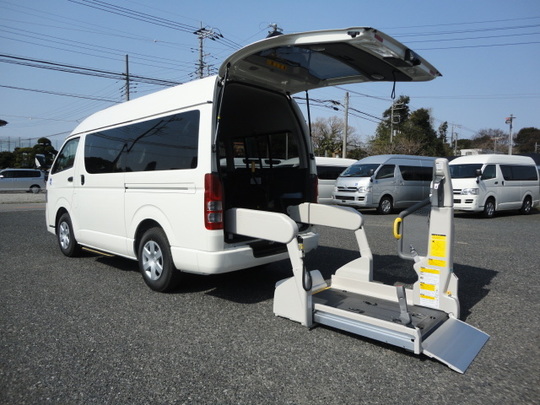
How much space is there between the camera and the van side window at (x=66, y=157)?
645 centimetres

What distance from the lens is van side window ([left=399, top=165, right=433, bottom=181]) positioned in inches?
625

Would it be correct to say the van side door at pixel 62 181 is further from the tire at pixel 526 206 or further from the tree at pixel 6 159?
the tree at pixel 6 159

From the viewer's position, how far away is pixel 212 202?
13.5 ft

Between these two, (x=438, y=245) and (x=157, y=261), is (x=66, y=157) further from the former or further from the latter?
(x=438, y=245)

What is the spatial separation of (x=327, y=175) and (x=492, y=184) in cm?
647

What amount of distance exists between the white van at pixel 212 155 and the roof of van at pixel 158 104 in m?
0.02

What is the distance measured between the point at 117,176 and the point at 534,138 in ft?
315

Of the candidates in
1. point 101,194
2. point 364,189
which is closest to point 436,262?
point 101,194

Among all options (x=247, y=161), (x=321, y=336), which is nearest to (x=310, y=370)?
(x=321, y=336)

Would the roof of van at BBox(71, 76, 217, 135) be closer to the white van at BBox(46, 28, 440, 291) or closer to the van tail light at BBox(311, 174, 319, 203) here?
the white van at BBox(46, 28, 440, 291)

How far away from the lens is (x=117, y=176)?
17.4ft

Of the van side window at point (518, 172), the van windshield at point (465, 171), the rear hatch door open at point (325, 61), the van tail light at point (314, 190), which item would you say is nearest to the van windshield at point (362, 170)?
the van windshield at point (465, 171)

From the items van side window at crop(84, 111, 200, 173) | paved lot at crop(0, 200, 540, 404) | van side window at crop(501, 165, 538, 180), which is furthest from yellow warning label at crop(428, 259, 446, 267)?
van side window at crop(501, 165, 538, 180)

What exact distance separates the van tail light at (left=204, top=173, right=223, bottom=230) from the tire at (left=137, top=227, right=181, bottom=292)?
0.71 m
